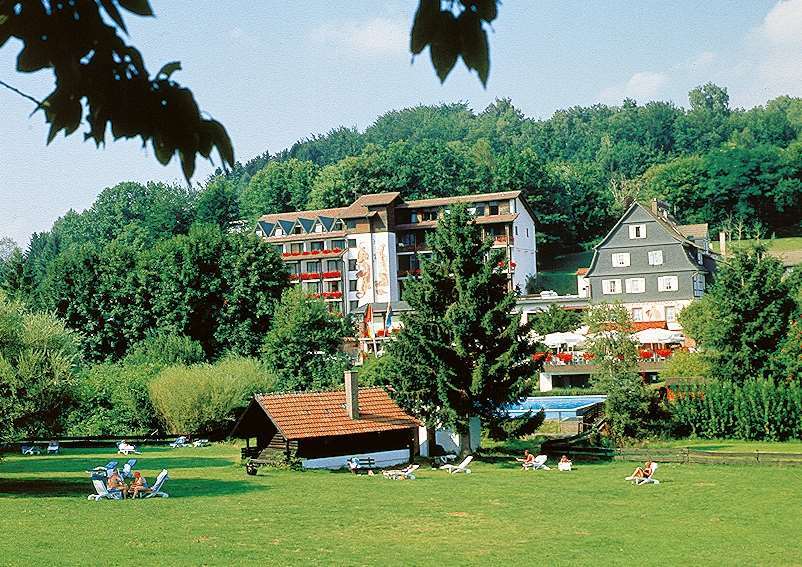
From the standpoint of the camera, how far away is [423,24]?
4309 mm

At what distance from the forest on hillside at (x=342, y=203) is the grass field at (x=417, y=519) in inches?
432

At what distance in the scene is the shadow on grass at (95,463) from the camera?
40.1m

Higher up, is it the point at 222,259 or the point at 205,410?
the point at 222,259

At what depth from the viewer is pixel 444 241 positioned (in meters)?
44.4

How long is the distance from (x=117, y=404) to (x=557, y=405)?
24.6 m

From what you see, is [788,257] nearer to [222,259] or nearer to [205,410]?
[222,259]

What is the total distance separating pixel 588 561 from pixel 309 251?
264 ft

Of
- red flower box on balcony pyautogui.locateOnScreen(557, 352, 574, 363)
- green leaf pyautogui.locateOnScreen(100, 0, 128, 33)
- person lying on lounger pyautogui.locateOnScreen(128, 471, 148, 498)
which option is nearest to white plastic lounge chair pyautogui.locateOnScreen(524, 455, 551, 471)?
person lying on lounger pyautogui.locateOnScreen(128, 471, 148, 498)

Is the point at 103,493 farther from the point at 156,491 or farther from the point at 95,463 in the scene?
the point at 95,463

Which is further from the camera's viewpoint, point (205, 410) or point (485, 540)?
point (205, 410)

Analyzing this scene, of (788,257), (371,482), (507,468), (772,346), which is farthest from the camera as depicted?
(788,257)

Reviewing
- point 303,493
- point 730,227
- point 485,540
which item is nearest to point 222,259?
point 303,493

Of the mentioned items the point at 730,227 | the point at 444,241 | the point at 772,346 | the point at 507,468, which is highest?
the point at 730,227

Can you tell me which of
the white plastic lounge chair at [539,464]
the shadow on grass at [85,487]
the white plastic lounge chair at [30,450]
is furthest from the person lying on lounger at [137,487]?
the white plastic lounge chair at [30,450]
